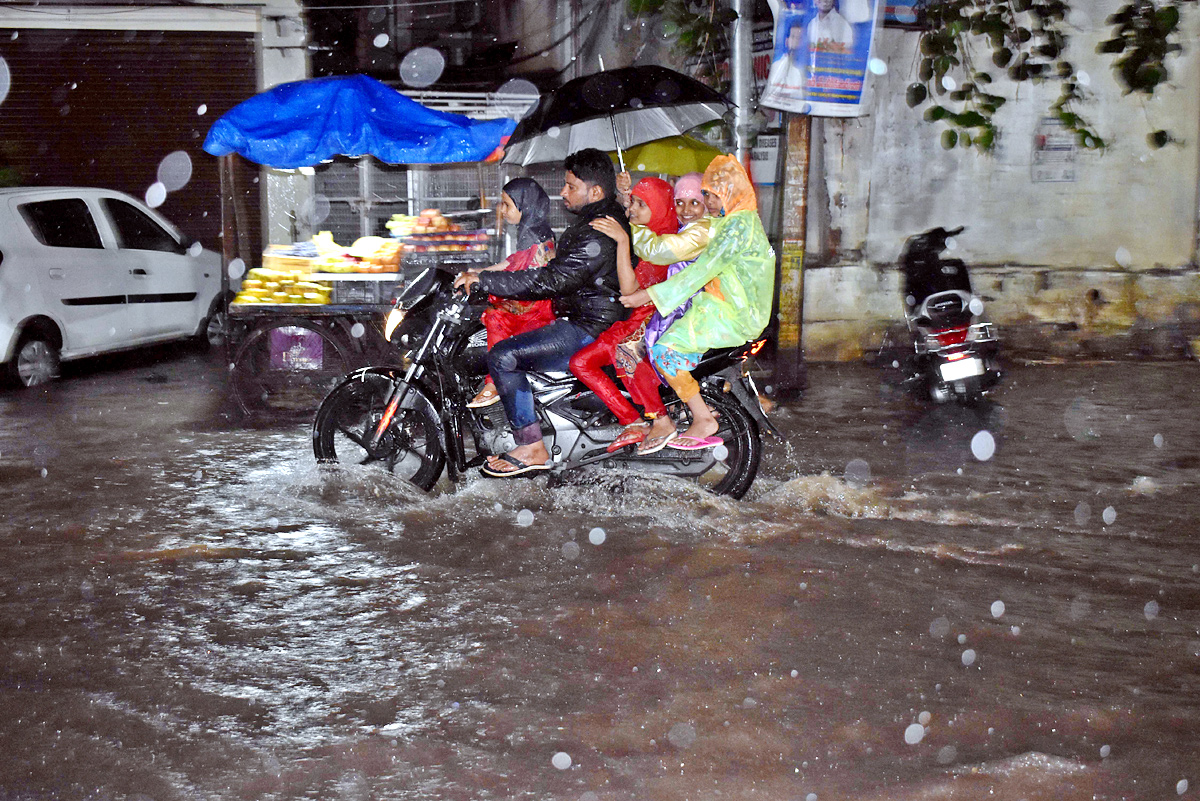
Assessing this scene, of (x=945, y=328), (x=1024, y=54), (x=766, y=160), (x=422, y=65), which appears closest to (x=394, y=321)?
(x=945, y=328)

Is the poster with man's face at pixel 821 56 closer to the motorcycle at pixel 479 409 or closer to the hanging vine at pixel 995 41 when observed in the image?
the hanging vine at pixel 995 41

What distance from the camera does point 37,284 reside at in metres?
9.38

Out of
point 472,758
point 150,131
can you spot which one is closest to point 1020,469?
point 472,758

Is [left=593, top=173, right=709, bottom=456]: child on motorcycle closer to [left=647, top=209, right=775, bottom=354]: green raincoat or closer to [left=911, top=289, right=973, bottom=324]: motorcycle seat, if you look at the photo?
[left=647, top=209, right=775, bottom=354]: green raincoat

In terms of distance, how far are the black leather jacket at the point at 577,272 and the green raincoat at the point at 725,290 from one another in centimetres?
27

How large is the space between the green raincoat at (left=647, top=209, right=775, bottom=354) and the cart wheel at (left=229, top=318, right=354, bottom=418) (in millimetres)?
3750

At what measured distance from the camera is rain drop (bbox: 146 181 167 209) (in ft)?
50.2

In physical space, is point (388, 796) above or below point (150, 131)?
below

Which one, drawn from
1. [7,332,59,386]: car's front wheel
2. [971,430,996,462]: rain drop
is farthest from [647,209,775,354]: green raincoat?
[7,332,59,386]: car's front wheel

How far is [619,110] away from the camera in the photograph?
24.8 ft

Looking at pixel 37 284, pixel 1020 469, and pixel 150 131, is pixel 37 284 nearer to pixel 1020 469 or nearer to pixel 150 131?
pixel 150 131

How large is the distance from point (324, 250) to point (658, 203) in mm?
4495

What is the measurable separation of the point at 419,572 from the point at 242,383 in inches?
171

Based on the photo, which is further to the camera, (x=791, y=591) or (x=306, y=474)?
(x=306, y=474)
